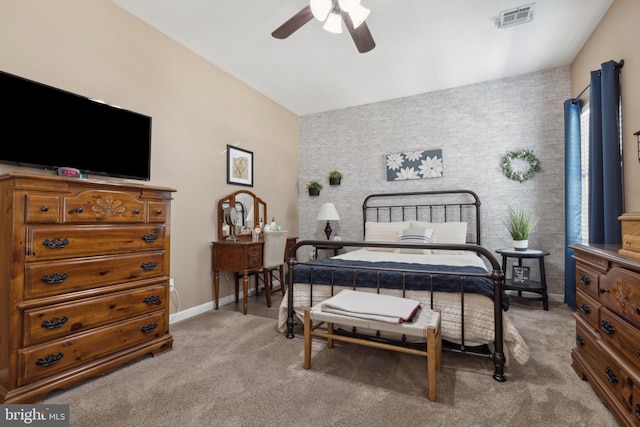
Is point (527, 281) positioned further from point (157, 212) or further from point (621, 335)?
point (157, 212)

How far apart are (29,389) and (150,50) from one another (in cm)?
261

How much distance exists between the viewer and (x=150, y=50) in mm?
2621

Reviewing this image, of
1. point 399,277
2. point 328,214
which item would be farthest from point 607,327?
point 328,214

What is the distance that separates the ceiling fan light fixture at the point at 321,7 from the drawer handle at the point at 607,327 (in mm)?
2436

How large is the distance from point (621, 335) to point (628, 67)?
2142 millimetres

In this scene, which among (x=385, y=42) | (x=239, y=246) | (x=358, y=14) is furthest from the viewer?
(x=239, y=246)

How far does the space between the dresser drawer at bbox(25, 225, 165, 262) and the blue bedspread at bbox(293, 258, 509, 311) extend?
1.10 metres

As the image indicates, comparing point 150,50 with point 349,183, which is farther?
point 349,183

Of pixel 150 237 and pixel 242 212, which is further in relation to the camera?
pixel 242 212

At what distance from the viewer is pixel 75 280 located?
168 cm

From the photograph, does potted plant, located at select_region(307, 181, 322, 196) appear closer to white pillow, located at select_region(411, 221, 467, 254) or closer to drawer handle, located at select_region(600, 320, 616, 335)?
white pillow, located at select_region(411, 221, 467, 254)

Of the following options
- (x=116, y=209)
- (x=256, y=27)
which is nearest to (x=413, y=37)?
(x=256, y=27)

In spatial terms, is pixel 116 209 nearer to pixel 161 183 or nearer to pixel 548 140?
pixel 161 183

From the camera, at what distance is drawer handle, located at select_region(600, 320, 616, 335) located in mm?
1396
